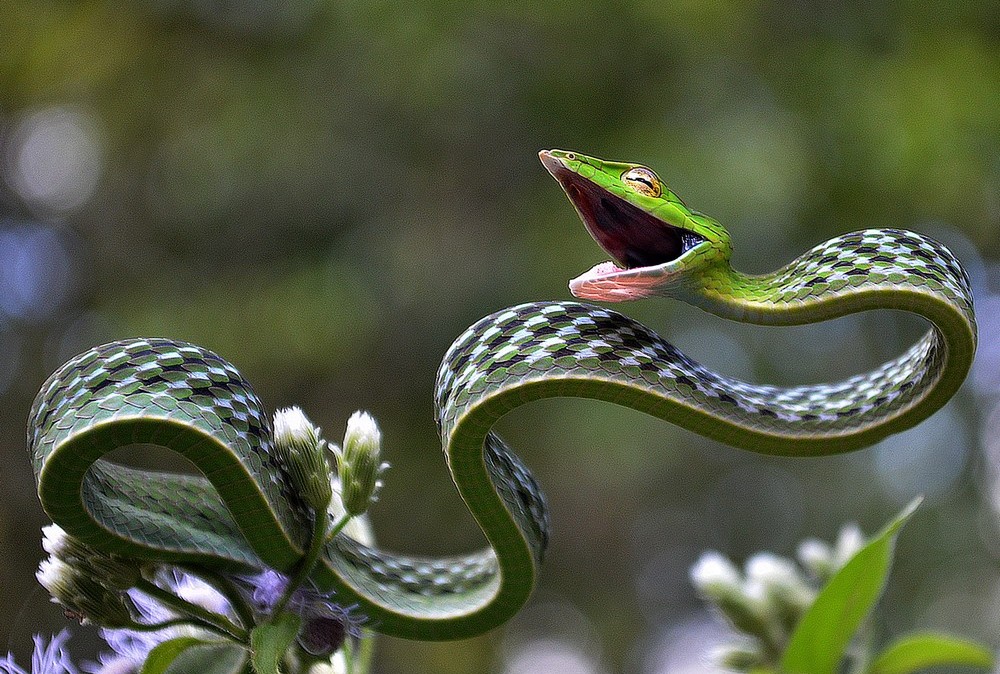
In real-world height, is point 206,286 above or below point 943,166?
below

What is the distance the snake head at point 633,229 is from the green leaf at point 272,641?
1.99ft

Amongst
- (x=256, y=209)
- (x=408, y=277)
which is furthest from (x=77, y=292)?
(x=408, y=277)

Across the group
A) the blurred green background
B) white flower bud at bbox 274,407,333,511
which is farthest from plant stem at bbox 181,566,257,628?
the blurred green background

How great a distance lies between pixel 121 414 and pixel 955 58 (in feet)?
27.4

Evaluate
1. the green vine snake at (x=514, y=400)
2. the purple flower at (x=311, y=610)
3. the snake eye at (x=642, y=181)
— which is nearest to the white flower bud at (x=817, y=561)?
the green vine snake at (x=514, y=400)

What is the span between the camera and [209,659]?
1.42 m

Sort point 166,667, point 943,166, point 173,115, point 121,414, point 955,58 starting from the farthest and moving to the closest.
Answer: point 173,115 → point 955,58 → point 943,166 → point 166,667 → point 121,414

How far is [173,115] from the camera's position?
29.8ft

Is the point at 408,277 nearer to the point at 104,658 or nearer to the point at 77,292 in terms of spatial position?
the point at 77,292

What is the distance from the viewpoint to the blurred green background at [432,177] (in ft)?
25.8

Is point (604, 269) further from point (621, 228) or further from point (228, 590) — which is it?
point (228, 590)

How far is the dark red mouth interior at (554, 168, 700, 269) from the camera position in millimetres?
1494

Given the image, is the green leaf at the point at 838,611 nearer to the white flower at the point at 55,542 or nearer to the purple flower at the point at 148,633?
the purple flower at the point at 148,633

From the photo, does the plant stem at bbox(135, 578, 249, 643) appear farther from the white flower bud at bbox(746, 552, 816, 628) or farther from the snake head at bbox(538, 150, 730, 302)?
the white flower bud at bbox(746, 552, 816, 628)
